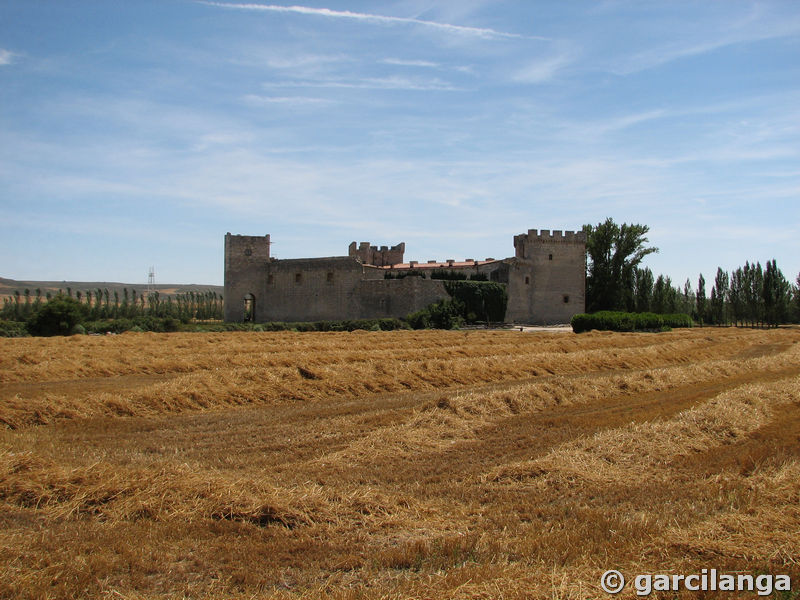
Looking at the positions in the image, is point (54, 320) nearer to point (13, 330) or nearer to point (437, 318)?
point (13, 330)

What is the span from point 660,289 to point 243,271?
31.3m

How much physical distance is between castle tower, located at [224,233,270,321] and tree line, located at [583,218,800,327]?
22.2m

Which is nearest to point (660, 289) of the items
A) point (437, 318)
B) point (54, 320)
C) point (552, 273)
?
point (552, 273)

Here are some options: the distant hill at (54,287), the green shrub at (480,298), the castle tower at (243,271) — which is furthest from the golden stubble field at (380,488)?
the distant hill at (54,287)

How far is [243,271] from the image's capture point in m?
40.7

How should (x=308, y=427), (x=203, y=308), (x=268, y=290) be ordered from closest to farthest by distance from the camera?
(x=308, y=427), (x=268, y=290), (x=203, y=308)

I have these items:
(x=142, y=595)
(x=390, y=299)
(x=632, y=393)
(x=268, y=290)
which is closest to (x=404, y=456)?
(x=142, y=595)

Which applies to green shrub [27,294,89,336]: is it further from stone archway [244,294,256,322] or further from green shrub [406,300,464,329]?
green shrub [406,300,464,329]

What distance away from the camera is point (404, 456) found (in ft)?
25.0

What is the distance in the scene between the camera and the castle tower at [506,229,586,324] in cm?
4212

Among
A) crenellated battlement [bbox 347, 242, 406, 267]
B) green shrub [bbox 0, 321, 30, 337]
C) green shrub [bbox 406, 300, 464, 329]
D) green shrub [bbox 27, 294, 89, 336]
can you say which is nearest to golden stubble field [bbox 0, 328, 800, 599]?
green shrub [bbox 27, 294, 89, 336]

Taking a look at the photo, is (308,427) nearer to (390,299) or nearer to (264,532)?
(264,532)

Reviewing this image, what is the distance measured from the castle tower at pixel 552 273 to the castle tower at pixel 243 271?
16.3 m

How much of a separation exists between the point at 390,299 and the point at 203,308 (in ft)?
83.4
